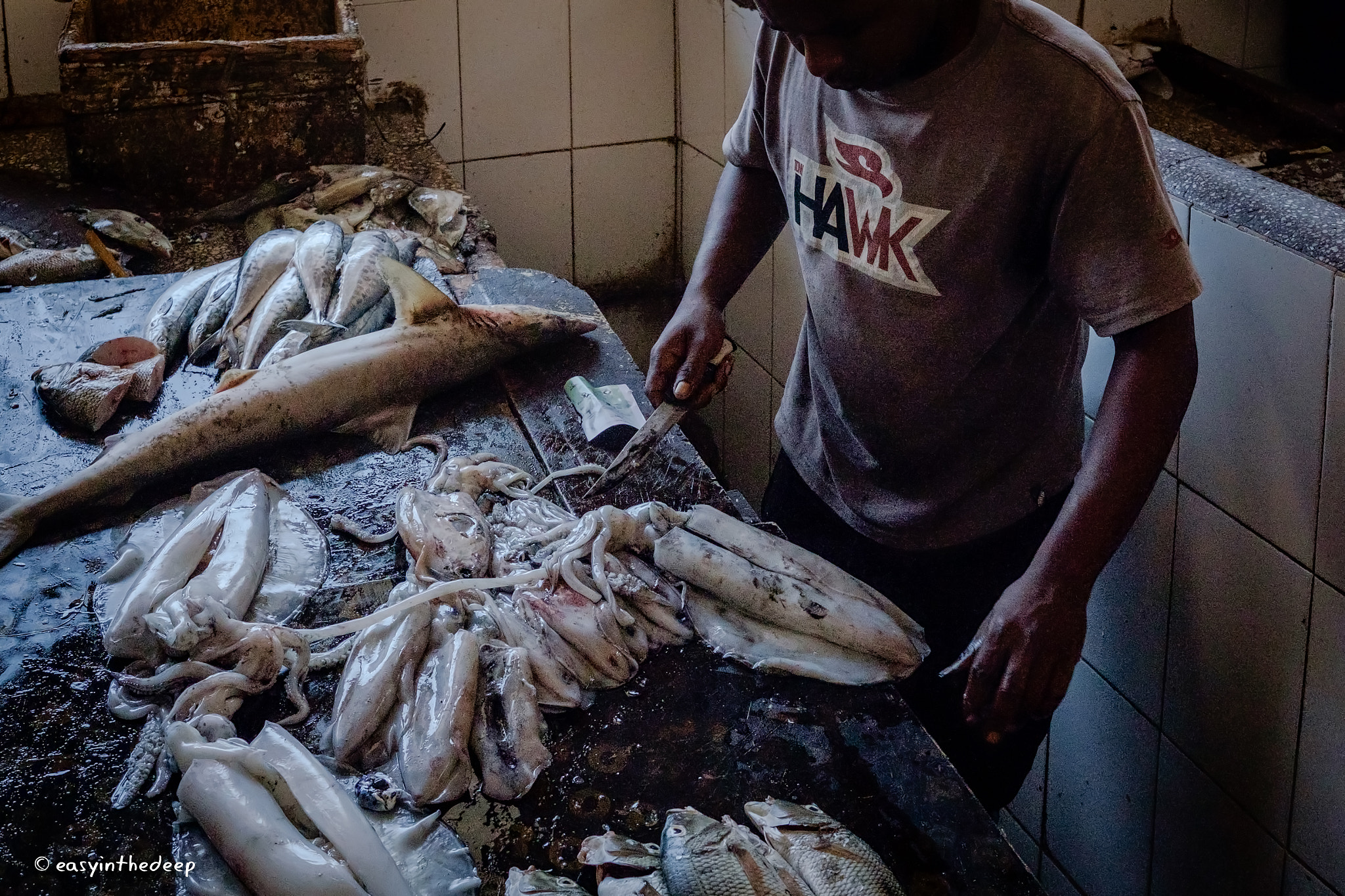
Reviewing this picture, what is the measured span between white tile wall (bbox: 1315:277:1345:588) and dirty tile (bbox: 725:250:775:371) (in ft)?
8.73

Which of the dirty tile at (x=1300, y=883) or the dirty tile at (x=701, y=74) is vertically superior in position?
the dirty tile at (x=701, y=74)

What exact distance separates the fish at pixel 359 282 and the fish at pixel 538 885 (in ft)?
5.94

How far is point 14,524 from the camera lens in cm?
209

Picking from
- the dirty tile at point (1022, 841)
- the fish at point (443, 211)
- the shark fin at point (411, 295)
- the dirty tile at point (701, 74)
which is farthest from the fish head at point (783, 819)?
the dirty tile at point (701, 74)

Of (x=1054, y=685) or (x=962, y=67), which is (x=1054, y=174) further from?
(x=1054, y=685)

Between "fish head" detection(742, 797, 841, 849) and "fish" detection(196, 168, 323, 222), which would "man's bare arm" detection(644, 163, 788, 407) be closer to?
"fish head" detection(742, 797, 841, 849)

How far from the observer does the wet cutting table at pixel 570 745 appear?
58.2 inches

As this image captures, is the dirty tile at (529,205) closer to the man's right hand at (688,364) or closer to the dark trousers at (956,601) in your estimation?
the man's right hand at (688,364)

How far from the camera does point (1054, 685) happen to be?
5.17 feet

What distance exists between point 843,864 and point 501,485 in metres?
1.07

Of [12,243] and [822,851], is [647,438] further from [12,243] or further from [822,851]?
[12,243]

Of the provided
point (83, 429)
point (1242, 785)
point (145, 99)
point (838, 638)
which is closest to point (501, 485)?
point (838, 638)

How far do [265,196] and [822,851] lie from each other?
120 inches

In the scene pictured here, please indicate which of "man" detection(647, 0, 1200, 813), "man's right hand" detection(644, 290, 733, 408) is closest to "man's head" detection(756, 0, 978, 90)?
"man" detection(647, 0, 1200, 813)
